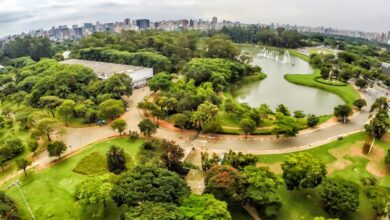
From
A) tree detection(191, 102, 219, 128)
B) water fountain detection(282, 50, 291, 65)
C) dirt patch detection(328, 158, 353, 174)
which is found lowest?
dirt patch detection(328, 158, 353, 174)

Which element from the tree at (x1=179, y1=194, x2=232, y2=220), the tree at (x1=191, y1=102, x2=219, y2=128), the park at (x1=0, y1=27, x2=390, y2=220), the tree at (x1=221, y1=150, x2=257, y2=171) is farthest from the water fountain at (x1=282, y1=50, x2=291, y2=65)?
the tree at (x1=179, y1=194, x2=232, y2=220)

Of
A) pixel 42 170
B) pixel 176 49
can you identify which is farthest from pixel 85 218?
pixel 176 49

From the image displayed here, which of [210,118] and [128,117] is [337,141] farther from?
[128,117]

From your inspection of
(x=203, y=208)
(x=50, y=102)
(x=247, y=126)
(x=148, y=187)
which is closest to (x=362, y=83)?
(x=247, y=126)

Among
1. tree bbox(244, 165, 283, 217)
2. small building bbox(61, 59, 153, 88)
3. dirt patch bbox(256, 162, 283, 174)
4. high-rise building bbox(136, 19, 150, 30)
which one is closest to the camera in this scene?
tree bbox(244, 165, 283, 217)

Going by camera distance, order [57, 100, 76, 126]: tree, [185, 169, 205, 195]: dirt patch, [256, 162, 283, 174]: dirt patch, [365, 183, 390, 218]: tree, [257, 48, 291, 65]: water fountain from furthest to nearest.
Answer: [257, 48, 291, 65]: water fountain
[57, 100, 76, 126]: tree
[256, 162, 283, 174]: dirt patch
[185, 169, 205, 195]: dirt patch
[365, 183, 390, 218]: tree

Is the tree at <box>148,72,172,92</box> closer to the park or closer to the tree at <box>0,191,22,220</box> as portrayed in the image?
the park

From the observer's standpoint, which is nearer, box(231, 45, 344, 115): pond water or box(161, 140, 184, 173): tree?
box(161, 140, 184, 173): tree

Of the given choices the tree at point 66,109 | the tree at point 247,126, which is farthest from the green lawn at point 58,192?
the tree at point 247,126
